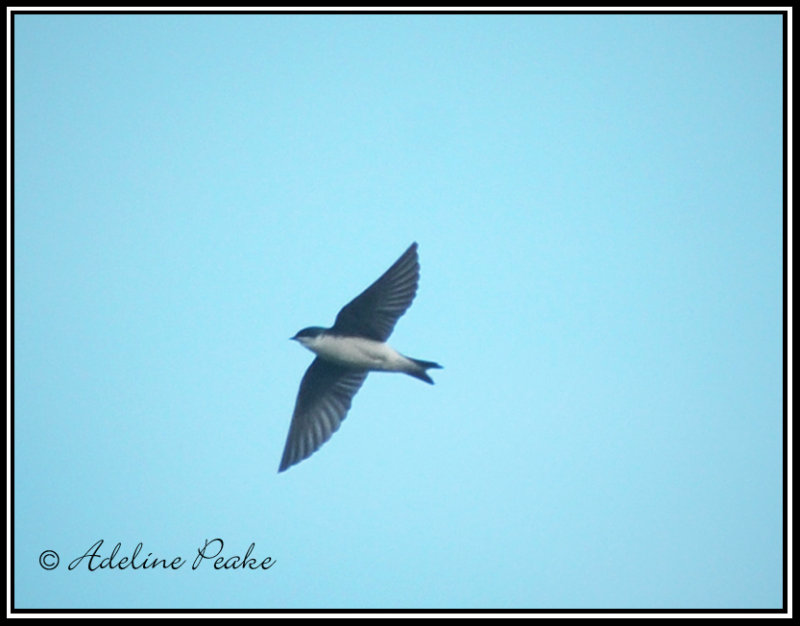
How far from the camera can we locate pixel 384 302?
257 inches

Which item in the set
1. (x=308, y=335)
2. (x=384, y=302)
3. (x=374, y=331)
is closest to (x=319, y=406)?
→ (x=308, y=335)

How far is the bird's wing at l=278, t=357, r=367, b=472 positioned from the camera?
7.03 meters

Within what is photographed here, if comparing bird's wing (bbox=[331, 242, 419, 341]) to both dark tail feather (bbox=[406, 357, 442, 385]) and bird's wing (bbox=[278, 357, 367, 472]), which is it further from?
bird's wing (bbox=[278, 357, 367, 472])

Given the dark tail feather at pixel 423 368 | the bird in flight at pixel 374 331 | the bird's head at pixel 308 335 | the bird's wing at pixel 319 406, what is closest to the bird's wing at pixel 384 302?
the bird in flight at pixel 374 331

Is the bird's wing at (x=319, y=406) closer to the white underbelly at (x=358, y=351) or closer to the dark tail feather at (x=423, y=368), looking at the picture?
the white underbelly at (x=358, y=351)

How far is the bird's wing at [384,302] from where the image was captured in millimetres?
6469

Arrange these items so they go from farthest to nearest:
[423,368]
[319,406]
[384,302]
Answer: [319,406]
[384,302]
[423,368]

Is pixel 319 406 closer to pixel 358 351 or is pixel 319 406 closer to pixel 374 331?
pixel 358 351

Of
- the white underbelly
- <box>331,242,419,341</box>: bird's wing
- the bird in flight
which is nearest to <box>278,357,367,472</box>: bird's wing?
the bird in flight

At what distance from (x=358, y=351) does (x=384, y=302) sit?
0.36 m

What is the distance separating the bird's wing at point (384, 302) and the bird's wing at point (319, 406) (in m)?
0.51
